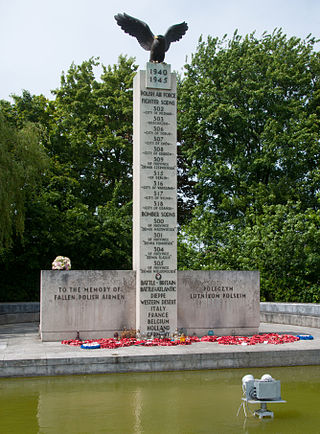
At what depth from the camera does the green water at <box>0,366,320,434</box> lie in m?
6.91

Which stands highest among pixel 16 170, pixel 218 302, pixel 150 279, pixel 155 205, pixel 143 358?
pixel 16 170

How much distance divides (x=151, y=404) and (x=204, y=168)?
2073 cm

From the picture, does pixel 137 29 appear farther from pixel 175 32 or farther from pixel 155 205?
pixel 155 205

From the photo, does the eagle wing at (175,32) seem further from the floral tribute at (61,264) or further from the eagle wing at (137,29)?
the floral tribute at (61,264)

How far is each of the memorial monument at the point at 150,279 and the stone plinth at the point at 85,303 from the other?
0.02m

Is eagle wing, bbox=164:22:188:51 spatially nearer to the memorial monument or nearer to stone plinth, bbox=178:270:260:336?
the memorial monument

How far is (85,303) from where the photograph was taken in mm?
13797

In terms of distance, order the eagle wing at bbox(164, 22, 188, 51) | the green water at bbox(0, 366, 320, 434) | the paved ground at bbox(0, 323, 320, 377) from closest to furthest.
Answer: the green water at bbox(0, 366, 320, 434), the paved ground at bbox(0, 323, 320, 377), the eagle wing at bbox(164, 22, 188, 51)

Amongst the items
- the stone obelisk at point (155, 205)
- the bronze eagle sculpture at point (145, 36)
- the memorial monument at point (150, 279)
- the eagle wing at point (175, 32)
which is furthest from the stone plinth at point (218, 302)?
the eagle wing at point (175, 32)

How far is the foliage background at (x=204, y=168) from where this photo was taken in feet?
73.0

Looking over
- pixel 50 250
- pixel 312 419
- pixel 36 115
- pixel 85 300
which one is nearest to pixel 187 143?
pixel 36 115

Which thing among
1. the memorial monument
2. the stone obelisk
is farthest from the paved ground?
the stone obelisk

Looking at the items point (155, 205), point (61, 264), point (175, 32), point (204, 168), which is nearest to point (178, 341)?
point (155, 205)

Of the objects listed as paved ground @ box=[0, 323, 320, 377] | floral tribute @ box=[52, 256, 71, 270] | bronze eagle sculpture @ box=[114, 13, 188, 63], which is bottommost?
paved ground @ box=[0, 323, 320, 377]
